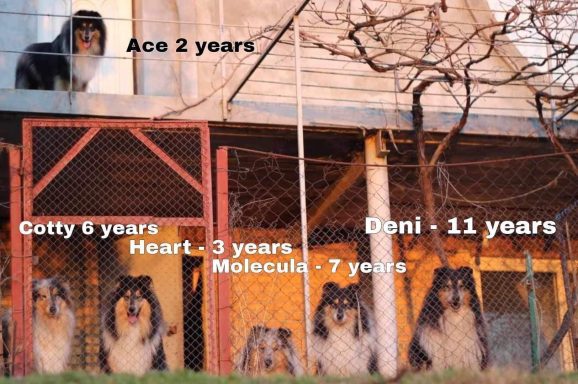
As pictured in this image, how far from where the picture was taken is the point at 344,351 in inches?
388

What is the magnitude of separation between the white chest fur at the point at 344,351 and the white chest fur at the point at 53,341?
208 centimetres

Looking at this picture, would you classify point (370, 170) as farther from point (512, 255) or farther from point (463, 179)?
point (512, 255)

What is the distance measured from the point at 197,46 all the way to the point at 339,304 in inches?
98.9

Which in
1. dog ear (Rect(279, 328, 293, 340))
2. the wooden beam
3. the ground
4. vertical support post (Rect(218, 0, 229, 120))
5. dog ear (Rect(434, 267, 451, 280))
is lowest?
the ground

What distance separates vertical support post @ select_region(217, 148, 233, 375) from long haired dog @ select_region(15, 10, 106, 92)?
2297mm

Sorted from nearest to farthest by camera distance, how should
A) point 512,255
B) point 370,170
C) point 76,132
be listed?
point 76,132, point 370,170, point 512,255

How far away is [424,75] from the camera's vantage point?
1041 centimetres

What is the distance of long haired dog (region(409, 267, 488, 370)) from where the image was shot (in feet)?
31.1

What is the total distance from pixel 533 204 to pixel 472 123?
1.75 meters

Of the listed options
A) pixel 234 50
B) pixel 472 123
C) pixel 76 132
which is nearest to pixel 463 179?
pixel 472 123

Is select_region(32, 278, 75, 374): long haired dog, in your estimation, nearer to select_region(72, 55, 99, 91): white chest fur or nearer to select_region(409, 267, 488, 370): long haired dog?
select_region(72, 55, 99, 91): white chest fur

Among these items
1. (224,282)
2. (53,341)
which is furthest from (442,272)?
(53,341)

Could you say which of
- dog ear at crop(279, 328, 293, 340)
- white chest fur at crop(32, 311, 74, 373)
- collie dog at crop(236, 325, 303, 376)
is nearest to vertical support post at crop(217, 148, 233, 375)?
collie dog at crop(236, 325, 303, 376)

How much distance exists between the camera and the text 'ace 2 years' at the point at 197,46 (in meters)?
9.89
